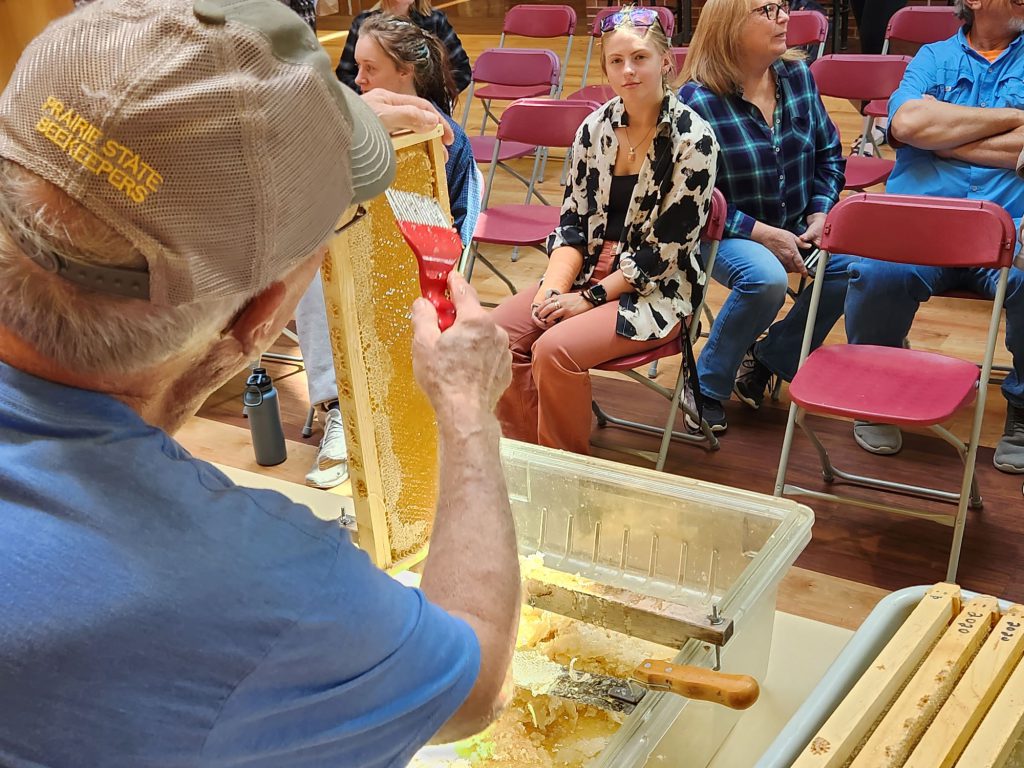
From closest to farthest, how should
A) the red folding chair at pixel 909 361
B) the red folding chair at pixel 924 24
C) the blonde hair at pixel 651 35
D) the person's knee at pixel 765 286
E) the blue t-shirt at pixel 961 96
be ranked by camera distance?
the red folding chair at pixel 909 361 < the blonde hair at pixel 651 35 < the person's knee at pixel 765 286 < the blue t-shirt at pixel 961 96 < the red folding chair at pixel 924 24

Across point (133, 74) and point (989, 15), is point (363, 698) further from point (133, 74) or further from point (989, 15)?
point (989, 15)

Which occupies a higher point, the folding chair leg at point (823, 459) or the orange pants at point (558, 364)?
the orange pants at point (558, 364)

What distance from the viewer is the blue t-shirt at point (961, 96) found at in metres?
3.37

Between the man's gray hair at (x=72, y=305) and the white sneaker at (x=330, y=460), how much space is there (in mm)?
2464

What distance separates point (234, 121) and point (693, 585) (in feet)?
4.36

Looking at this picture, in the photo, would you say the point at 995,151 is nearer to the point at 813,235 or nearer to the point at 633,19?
the point at 813,235

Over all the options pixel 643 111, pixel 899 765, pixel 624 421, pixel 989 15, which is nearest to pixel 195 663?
pixel 899 765

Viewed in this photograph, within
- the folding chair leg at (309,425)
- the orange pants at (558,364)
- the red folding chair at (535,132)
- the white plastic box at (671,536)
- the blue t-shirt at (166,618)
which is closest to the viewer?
the blue t-shirt at (166,618)

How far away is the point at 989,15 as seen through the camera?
3.41 metres

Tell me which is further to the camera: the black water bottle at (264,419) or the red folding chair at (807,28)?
the red folding chair at (807,28)

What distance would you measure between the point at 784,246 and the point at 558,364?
3.03 feet

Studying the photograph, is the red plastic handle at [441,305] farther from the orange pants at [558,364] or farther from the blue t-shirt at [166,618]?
the orange pants at [558,364]

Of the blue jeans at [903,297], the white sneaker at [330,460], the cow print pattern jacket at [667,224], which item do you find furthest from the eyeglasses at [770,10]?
the white sneaker at [330,460]

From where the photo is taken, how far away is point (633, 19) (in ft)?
10.5
